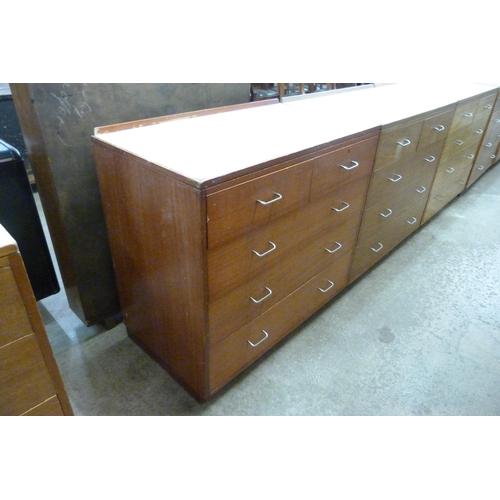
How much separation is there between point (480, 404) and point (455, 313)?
505 millimetres

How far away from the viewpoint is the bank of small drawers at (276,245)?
0.99 meters

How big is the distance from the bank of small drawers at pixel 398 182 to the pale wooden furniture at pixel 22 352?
49.8 inches

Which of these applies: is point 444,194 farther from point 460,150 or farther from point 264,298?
point 264,298

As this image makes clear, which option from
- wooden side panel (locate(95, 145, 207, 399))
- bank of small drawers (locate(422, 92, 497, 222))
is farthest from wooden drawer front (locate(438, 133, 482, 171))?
wooden side panel (locate(95, 145, 207, 399))

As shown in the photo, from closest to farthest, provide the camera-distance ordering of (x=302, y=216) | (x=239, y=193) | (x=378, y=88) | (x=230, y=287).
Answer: (x=239, y=193) → (x=230, y=287) → (x=302, y=216) → (x=378, y=88)

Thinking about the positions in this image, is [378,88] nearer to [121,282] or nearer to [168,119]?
[168,119]

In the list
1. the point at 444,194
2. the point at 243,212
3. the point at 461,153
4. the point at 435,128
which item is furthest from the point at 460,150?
the point at 243,212

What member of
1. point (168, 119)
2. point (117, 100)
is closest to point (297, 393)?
point (168, 119)

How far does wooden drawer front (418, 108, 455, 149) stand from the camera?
1724 mm

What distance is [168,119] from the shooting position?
133 cm

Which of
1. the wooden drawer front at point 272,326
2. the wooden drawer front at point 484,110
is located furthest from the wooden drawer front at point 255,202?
the wooden drawer front at point 484,110

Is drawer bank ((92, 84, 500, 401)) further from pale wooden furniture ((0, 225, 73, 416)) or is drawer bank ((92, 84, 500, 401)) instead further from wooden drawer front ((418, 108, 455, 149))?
pale wooden furniture ((0, 225, 73, 416))

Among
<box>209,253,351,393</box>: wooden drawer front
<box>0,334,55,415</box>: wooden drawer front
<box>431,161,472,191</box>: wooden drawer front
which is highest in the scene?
<box>0,334,55,415</box>: wooden drawer front

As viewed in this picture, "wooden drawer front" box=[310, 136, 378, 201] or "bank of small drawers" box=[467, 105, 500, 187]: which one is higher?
"wooden drawer front" box=[310, 136, 378, 201]
